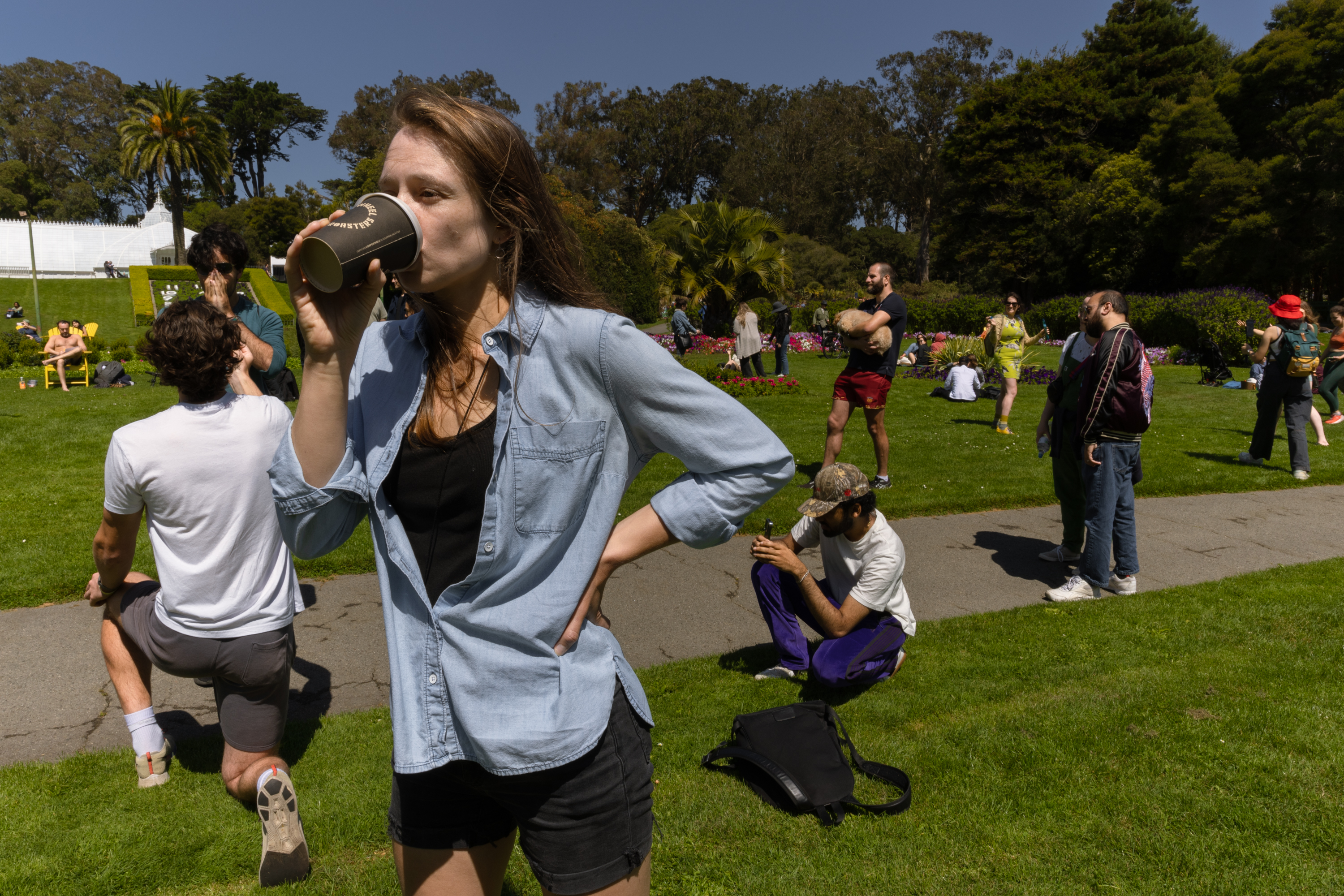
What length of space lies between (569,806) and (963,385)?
565 inches

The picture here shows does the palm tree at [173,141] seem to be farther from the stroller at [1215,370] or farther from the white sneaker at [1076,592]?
the white sneaker at [1076,592]

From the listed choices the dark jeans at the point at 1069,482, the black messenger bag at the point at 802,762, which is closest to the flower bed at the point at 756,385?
the dark jeans at the point at 1069,482

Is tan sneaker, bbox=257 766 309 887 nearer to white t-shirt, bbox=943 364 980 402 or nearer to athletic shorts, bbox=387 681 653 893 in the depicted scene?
athletic shorts, bbox=387 681 653 893

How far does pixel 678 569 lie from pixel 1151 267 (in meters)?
35.3

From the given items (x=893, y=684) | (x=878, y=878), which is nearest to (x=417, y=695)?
(x=878, y=878)

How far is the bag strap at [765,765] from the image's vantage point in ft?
10.7

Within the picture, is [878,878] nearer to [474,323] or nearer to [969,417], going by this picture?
[474,323]

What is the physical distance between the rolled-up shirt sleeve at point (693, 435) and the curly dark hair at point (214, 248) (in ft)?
12.3

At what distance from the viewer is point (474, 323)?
154 centimetres

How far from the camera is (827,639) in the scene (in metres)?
4.42

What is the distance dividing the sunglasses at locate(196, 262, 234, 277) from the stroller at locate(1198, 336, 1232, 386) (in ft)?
58.0

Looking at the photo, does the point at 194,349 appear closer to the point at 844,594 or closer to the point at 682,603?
the point at 844,594

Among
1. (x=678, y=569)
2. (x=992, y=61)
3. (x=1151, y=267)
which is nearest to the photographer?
(x=678, y=569)

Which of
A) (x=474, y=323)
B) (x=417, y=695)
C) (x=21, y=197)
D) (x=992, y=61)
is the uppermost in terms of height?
(x=992, y=61)
